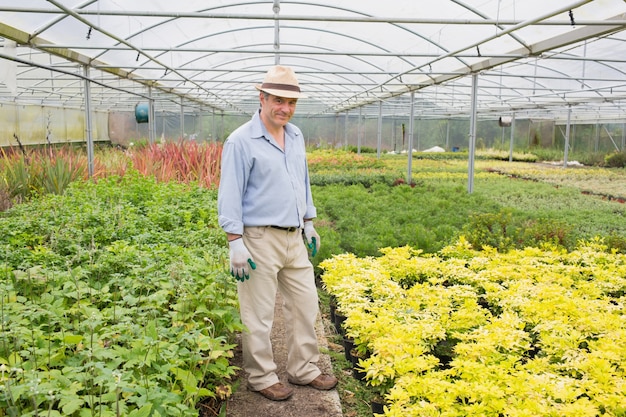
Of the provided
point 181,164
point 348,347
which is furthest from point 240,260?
point 181,164

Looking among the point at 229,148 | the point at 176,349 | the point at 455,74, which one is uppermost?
the point at 455,74

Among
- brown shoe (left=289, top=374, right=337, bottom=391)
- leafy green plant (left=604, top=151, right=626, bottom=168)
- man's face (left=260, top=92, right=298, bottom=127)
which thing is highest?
man's face (left=260, top=92, right=298, bottom=127)

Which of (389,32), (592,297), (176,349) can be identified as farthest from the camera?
(389,32)

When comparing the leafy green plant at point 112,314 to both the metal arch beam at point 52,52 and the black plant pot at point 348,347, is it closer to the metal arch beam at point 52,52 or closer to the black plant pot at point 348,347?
the black plant pot at point 348,347

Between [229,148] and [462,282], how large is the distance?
265cm

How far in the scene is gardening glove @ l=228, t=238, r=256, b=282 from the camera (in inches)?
119

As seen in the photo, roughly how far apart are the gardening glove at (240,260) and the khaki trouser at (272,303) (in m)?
0.14

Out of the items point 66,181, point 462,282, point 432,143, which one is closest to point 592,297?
point 462,282

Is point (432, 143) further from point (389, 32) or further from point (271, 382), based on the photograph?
point (271, 382)

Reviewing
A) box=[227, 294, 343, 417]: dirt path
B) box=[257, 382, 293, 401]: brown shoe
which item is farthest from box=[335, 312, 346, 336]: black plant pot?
box=[257, 382, 293, 401]: brown shoe

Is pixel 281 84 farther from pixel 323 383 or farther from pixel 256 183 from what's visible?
pixel 323 383

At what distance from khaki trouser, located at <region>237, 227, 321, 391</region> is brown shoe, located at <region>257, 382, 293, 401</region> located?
1.1 inches

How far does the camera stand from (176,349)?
8.36 feet

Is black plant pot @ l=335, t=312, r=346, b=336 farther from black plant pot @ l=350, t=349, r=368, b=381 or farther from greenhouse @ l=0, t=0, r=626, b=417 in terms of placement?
black plant pot @ l=350, t=349, r=368, b=381
